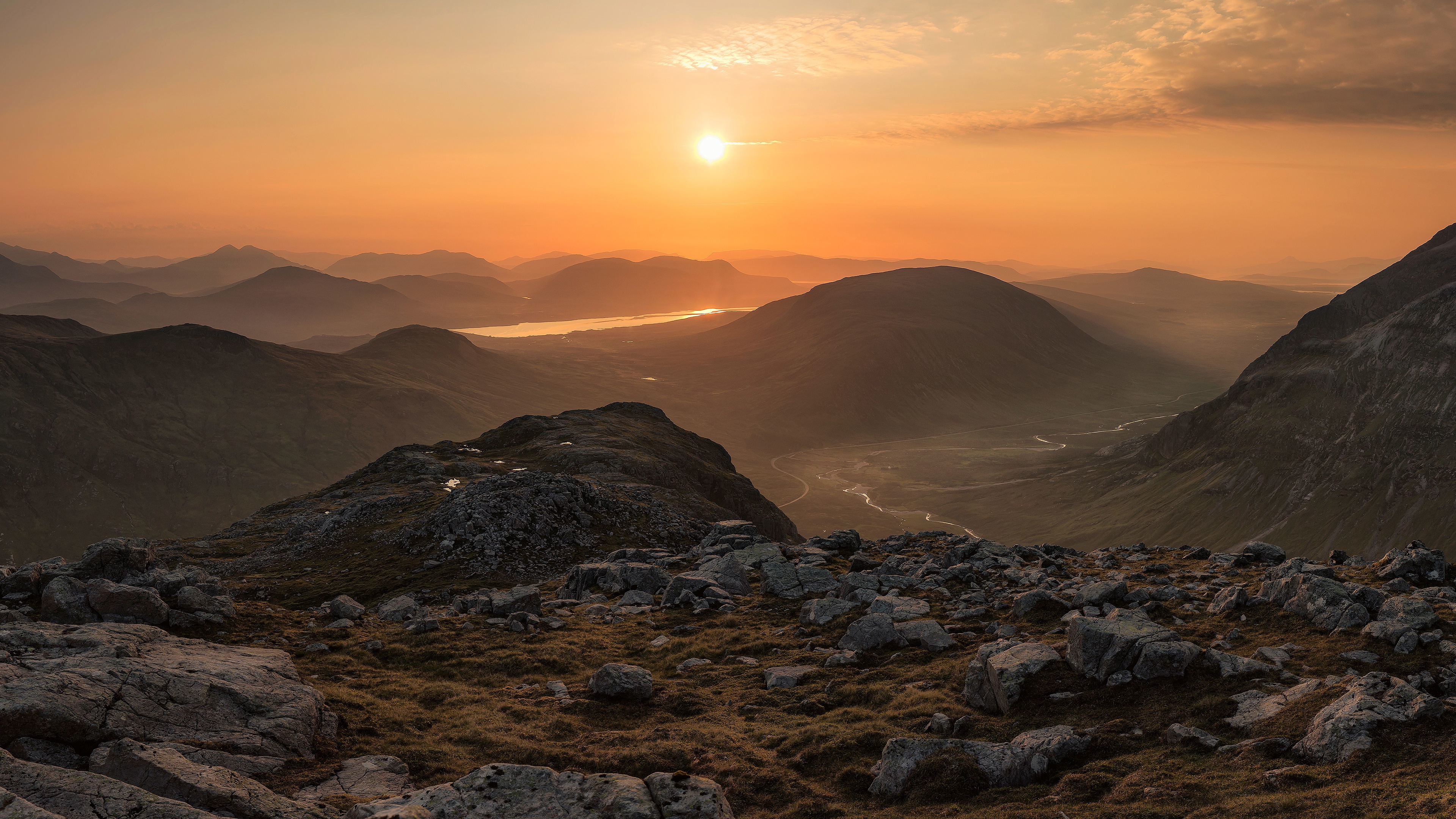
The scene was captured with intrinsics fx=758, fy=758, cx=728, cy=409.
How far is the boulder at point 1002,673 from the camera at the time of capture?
23578 mm

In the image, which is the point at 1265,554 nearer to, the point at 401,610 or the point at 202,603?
the point at 401,610

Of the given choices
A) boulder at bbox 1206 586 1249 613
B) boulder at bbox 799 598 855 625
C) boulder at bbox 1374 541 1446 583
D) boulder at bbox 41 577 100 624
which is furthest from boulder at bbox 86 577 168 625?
boulder at bbox 1374 541 1446 583

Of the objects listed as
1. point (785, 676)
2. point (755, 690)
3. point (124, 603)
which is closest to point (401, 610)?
point (124, 603)

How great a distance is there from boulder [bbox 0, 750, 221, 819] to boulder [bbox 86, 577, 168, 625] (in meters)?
15.3

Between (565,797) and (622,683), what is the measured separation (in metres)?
9.97

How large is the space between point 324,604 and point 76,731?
23751 millimetres

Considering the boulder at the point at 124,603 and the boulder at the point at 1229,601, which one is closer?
the boulder at the point at 124,603

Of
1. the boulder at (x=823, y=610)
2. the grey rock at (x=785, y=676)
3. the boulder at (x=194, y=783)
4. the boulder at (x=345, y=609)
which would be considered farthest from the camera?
the boulder at (x=345, y=609)

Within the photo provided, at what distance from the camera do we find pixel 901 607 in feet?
113

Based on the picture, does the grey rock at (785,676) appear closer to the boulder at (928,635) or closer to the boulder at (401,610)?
the boulder at (928,635)

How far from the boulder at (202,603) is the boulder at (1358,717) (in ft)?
121

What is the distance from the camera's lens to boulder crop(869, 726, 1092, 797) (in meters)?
19.7

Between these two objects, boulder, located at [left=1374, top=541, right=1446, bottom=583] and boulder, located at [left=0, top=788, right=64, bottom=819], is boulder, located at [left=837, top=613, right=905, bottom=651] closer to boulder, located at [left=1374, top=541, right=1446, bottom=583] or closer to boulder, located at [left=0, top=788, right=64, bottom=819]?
boulder, located at [left=1374, top=541, right=1446, bottom=583]

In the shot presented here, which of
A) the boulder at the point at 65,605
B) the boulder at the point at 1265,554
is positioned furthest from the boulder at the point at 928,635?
the boulder at the point at 65,605
